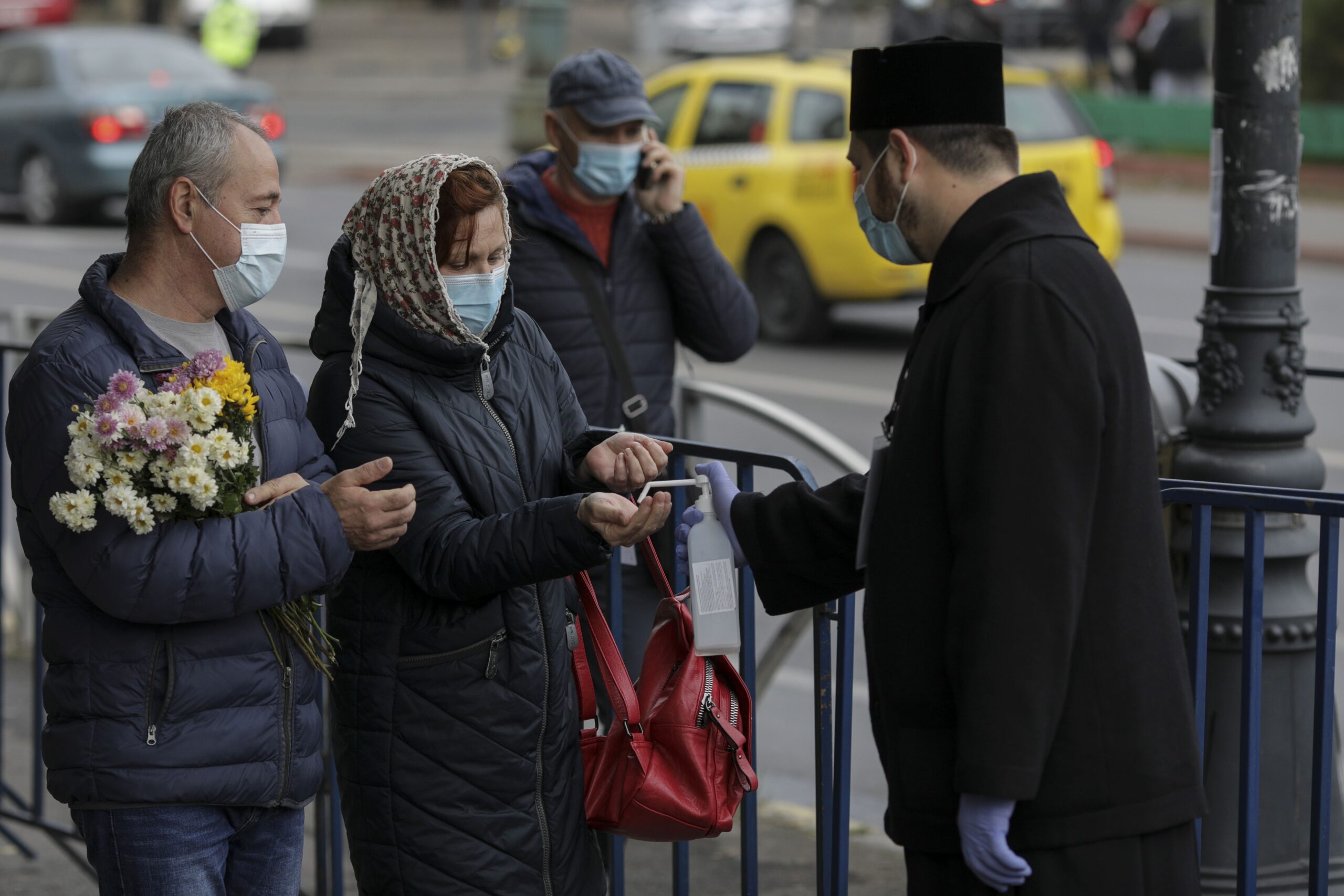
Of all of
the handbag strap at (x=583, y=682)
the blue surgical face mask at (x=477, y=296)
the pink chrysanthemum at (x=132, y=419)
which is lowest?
the handbag strap at (x=583, y=682)

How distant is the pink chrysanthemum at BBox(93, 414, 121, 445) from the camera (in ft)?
8.41

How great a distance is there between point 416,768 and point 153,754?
46 centimetres

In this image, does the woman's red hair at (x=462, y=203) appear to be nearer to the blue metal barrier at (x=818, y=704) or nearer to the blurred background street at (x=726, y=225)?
the blurred background street at (x=726, y=225)

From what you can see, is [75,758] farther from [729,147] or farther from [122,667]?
[729,147]

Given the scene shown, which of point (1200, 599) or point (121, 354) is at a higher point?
point (121, 354)

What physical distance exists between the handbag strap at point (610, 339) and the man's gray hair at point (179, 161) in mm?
1540

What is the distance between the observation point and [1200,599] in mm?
3035

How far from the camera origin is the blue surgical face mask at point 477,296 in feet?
9.63

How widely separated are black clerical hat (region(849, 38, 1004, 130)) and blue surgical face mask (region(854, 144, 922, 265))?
0.06m

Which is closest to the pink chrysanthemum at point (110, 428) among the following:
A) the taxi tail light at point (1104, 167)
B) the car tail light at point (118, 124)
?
the taxi tail light at point (1104, 167)

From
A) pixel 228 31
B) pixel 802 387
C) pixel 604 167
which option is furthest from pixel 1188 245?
pixel 604 167

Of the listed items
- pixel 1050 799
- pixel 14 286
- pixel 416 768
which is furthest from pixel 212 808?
pixel 14 286

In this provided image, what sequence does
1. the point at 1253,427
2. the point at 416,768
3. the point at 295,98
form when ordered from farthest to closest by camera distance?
1. the point at 295,98
2. the point at 1253,427
3. the point at 416,768

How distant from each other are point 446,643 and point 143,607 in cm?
53
